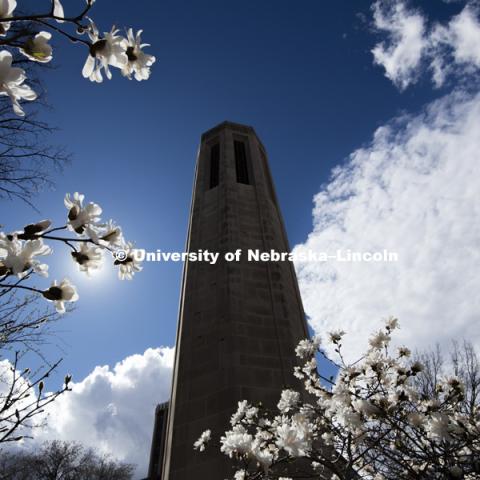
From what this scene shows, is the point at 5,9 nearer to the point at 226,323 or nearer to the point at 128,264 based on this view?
the point at 128,264

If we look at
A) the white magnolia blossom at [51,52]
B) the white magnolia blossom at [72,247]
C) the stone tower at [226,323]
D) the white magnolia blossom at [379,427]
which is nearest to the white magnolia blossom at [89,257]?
the white magnolia blossom at [72,247]

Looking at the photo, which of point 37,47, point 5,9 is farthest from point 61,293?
point 5,9

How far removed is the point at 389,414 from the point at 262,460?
163cm

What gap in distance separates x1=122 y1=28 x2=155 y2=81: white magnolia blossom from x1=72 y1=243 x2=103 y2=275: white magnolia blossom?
0.88 metres

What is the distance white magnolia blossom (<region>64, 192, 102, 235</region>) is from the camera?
4.50 ft

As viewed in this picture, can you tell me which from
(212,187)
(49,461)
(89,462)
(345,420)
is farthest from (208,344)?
(89,462)

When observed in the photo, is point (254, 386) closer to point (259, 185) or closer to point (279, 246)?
point (279, 246)

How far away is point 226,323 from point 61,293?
267 inches

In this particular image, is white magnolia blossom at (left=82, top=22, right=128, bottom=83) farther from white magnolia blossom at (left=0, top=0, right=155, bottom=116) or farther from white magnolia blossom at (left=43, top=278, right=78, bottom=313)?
white magnolia blossom at (left=43, top=278, right=78, bottom=313)

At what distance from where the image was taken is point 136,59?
1680 mm

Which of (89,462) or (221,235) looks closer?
(221,235)

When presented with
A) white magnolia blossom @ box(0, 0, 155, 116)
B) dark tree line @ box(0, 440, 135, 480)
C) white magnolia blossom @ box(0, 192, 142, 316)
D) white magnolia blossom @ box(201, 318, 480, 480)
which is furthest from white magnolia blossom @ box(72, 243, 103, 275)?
dark tree line @ box(0, 440, 135, 480)

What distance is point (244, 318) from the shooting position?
26.6ft

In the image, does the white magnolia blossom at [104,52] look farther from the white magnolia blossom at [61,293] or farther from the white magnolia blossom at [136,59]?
the white magnolia blossom at [61,293]
